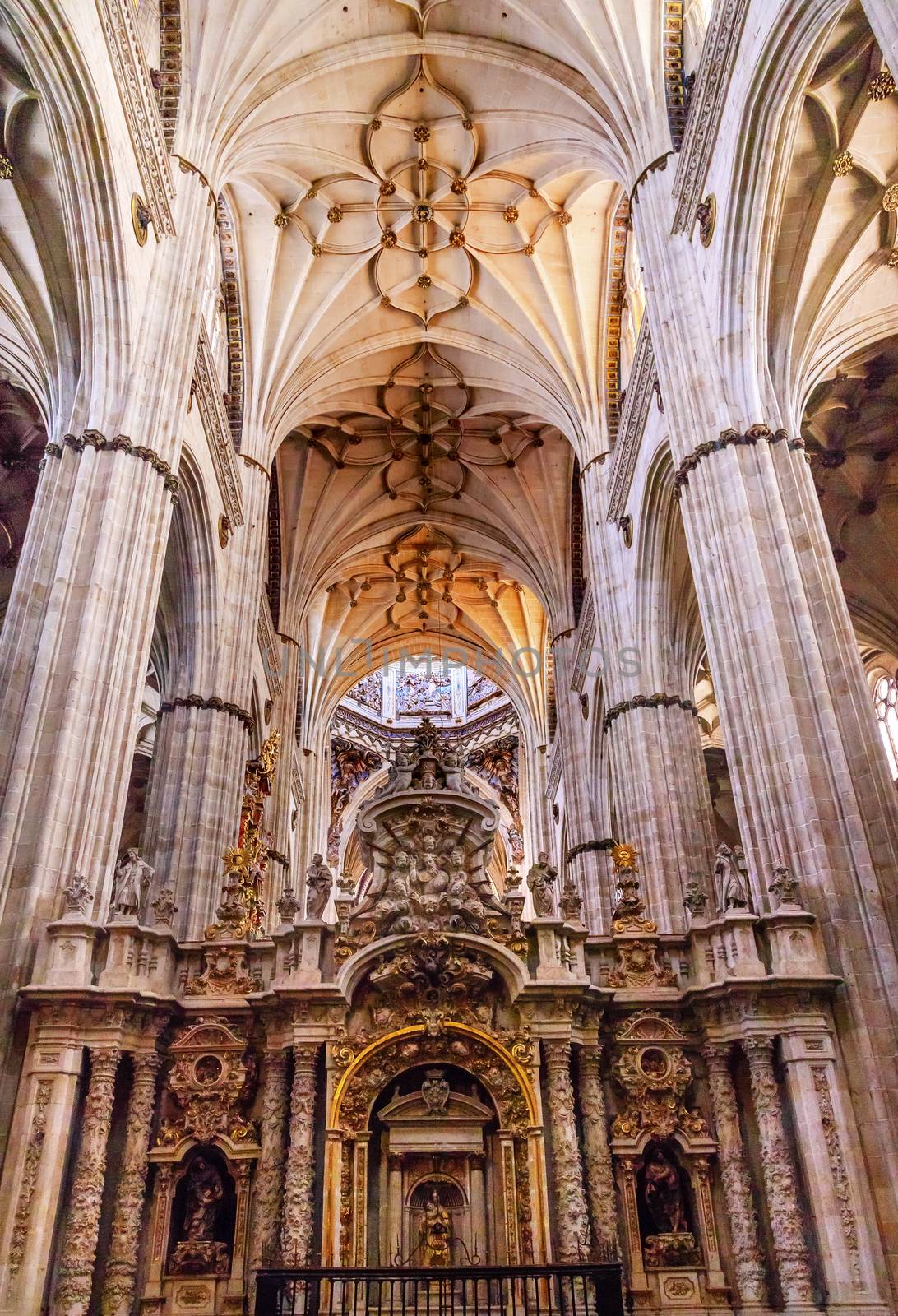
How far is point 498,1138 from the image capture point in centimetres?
1105

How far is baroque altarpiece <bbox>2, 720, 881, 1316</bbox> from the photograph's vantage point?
32.1 ft

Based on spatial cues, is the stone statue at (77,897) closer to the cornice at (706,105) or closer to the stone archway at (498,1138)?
the stone archway at (498,1138)

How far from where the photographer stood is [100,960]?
10.9 meters

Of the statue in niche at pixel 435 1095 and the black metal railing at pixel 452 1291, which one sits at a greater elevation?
the statue in niche at pixel 435 1095

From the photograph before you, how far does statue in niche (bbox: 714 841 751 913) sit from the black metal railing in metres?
3.63

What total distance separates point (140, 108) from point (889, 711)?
18.4 m

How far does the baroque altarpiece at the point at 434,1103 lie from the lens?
979cm

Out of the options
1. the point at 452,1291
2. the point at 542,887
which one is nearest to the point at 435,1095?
the point at 452,1291

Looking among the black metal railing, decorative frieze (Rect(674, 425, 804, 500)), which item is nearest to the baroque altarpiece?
the black metal railing

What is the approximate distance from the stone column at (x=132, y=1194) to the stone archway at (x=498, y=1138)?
67.7 inches

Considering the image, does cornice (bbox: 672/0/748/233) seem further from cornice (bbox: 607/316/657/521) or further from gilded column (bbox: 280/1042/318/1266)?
gilded column (bbox: 280/1042/318/1266)

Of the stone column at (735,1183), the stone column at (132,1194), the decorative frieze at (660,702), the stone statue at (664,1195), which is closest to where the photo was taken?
the stone column at (735,1183)

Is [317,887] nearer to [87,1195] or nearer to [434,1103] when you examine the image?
[434,1103]

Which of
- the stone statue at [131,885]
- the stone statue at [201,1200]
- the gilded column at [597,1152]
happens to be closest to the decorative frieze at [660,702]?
the gilded column at [597,1152]
